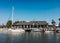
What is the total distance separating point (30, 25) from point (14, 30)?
30009 millimetres

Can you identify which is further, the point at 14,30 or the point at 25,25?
the point at 25,25

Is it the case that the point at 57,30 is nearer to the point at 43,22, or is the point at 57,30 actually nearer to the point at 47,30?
the point at 47,30

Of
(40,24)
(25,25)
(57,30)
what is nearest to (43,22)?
(40,24)

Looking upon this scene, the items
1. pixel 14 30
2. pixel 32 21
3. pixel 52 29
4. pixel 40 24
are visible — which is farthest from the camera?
pixel 32 21

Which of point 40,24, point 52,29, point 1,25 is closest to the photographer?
point 52,29

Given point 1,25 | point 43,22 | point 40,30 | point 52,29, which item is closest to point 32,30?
point 40,30

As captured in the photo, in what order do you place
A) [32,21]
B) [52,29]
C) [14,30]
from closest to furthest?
[14,30] < [52,29] < [32,21]

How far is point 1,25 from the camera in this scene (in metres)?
128

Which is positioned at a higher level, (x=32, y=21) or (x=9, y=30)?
(x=32, y=21)

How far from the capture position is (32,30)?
93562mm

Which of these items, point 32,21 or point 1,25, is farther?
point 1,25

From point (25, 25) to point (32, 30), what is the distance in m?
17.5

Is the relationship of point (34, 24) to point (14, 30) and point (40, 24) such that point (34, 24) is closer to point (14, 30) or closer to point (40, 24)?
point (40, 24)

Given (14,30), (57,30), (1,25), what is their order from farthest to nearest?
(1,25) → (57,30) → (14,30)
